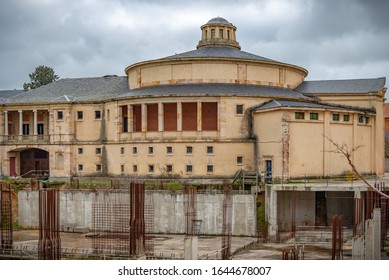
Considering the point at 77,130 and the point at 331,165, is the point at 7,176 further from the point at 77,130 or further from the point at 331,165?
the point at 331,165

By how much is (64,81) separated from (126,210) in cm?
1890

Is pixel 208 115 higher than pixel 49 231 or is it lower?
higher

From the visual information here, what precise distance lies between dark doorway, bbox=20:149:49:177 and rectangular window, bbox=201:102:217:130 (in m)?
13.2

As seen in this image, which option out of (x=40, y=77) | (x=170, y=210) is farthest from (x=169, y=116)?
(x=40, y=77)

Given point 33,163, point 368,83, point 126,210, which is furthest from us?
point 33,163

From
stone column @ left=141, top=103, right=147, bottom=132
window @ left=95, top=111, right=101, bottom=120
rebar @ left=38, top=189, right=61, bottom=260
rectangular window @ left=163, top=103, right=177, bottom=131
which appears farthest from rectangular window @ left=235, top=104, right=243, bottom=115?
rebar @ left=38, top=189, right=61, bottom=260

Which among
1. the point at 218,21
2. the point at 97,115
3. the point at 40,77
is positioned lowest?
the point at 97,115

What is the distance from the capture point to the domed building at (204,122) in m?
37.5

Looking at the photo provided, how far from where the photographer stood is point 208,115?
41000 millimetres

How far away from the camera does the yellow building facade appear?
3762cm

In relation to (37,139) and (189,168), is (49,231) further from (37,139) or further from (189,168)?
(37,139)

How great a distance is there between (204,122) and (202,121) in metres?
0.14

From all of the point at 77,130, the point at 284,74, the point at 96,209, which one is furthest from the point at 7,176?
the point at 284,74
